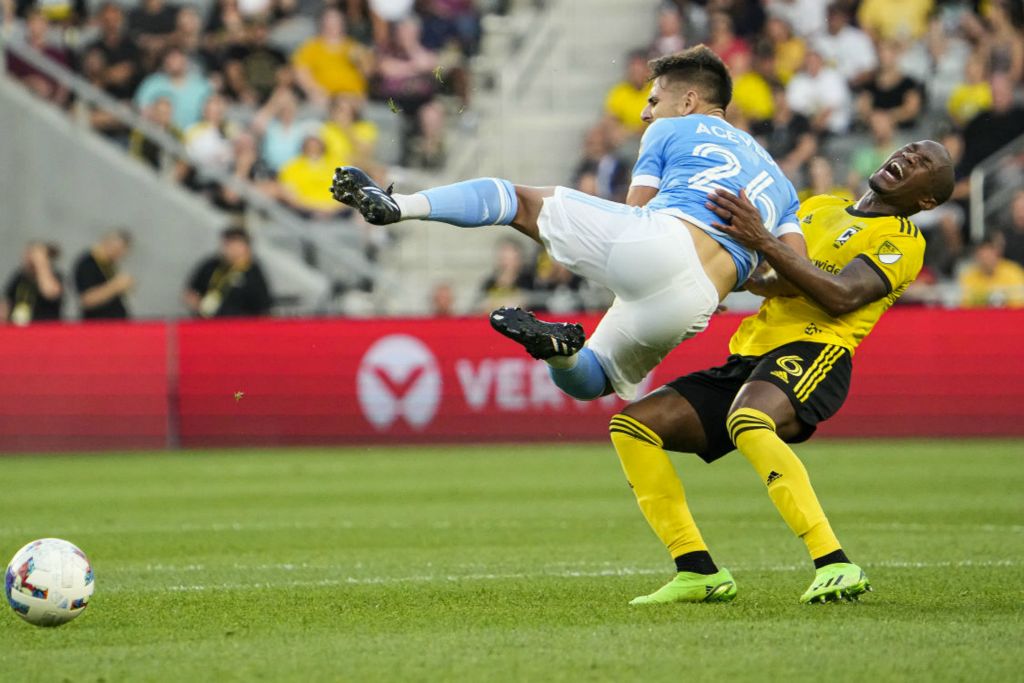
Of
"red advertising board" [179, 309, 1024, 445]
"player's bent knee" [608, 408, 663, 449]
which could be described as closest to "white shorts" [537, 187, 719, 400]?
Answer: "player's bent knee" [608, 408, 663, 449]

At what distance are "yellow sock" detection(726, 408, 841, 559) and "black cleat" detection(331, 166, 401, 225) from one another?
1.73 metres

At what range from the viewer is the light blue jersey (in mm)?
6715

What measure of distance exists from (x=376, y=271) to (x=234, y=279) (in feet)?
5.67

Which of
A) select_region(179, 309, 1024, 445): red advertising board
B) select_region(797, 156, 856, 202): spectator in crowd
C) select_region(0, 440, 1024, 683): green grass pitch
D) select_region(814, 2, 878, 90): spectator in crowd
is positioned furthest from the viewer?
select_region(814, 2, 878, 90): spectator in crowd

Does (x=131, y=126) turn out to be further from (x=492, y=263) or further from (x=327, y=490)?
(x=327, y=490)

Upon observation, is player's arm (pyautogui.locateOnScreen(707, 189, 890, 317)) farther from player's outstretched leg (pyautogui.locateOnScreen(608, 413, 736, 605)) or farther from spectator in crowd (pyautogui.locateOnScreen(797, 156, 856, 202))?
spectator in crowd (pyautogui.locateOnScreen(797, 156, 856, 202))

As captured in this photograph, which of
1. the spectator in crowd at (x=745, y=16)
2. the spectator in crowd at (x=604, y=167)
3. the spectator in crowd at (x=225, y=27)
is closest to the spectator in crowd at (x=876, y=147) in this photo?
the spectator in crowd at (x=745, y=16)

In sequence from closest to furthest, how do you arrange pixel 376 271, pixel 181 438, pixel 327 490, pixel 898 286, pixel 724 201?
pixel 724 201, pixel 898 286, pixel 327 490, pixel 181 438, pixel 376 271

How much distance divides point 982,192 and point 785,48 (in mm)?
3109

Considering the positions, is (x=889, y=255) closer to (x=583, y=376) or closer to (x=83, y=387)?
(x=583, y=376)

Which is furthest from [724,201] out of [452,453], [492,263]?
[492,263]

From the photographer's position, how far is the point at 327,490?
13.2 meters

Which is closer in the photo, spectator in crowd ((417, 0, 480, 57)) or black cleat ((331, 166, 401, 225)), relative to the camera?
black cleat ((331, 166, 401, 225))

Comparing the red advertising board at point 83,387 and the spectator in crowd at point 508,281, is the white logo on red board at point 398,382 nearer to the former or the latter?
the spectator in crowd at point 508,281
